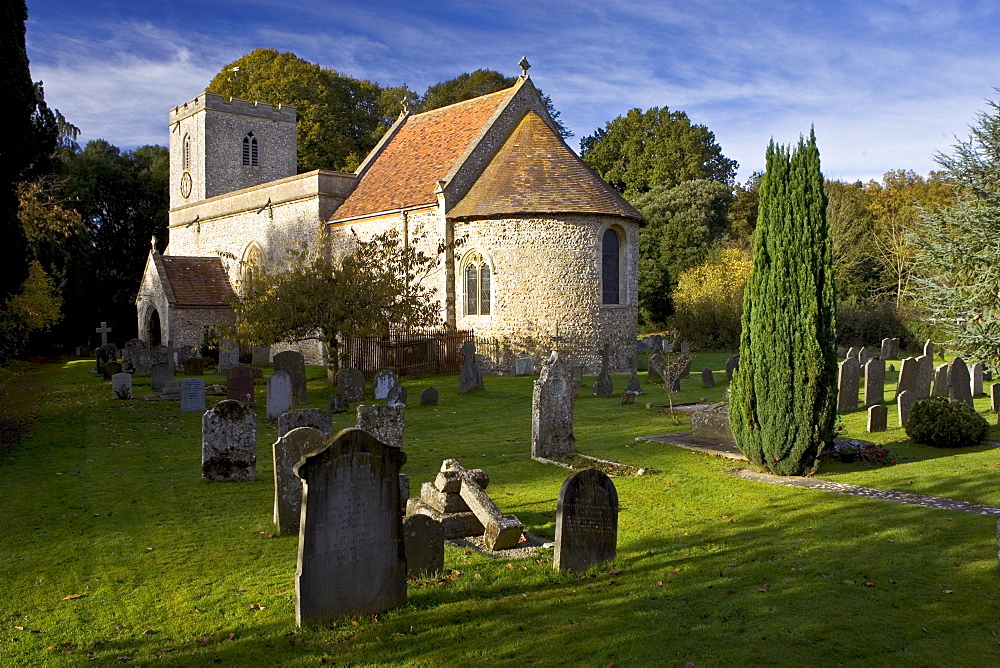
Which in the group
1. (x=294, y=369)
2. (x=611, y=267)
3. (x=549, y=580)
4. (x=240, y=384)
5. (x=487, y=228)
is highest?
(x=487, y=228)

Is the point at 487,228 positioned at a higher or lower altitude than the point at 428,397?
higher

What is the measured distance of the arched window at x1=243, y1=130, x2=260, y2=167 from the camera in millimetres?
38375

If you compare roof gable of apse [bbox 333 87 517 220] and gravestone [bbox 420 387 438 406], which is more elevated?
roof gable of apse [bbox 333 87 517 220]

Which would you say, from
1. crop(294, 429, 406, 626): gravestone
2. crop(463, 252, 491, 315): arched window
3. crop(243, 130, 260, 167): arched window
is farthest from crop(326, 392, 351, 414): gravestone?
crop(243, 130, 260, 167): arched window

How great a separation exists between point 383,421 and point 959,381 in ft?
34.6

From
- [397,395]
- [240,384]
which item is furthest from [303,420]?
[240,384]

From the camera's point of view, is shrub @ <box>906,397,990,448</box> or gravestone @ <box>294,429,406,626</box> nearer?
gravestone @ <box>294,429,406,626</box>

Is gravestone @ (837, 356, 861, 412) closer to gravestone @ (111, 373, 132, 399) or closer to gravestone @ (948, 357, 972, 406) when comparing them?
gravestone @ (948, 357, 972, 406)

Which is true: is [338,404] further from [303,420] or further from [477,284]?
[477,284]

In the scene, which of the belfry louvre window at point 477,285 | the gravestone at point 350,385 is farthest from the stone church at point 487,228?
the gravestone at point 350,385

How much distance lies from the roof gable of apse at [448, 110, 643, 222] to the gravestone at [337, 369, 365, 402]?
26.7ft

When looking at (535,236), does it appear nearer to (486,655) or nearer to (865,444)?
(865,444)

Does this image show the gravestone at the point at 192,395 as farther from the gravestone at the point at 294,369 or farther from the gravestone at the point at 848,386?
the gravestone at the point at 848,386

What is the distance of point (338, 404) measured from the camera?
53.2 feet
